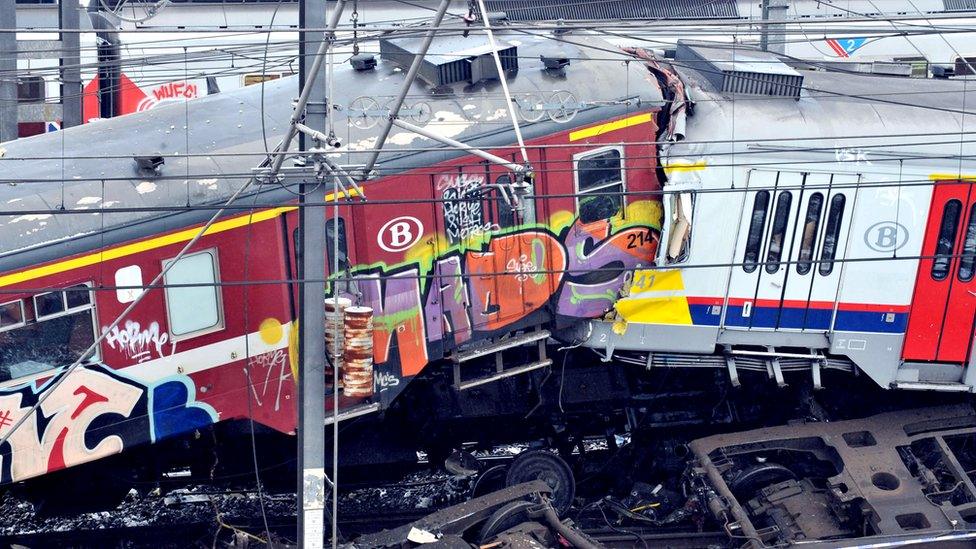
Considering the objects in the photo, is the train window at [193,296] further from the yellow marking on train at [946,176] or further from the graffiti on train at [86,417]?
the yellow marking on train at [946,176]

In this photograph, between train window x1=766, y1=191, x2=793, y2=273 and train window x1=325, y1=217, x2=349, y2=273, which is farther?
train window x1=766, y1=191, x2=793, y2=273

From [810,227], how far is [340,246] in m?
5.09

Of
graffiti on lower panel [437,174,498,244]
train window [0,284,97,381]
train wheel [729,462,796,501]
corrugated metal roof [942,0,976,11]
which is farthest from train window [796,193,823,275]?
corrugated metal roof [942,0,976,11]

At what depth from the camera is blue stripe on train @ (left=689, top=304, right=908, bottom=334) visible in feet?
41.2

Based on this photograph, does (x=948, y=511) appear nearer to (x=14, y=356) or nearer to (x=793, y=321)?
(x=793, y=321)

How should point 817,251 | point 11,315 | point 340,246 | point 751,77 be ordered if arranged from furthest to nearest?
point 751,77
point 817,251
point 340,246
point 11,315

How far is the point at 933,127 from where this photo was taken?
1297cm

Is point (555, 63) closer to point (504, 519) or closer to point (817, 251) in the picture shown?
point (817, 251)

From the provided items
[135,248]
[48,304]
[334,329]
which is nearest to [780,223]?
[334,329]

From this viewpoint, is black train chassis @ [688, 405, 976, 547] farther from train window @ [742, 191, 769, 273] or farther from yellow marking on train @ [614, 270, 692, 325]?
train window @ [742, 191, 769, 273]

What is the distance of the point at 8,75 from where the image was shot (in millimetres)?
14195

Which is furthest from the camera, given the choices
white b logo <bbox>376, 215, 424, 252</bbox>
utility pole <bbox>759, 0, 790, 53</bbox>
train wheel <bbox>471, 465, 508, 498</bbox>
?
utility pole <bbox>759, 0, 790, 53</bbox>

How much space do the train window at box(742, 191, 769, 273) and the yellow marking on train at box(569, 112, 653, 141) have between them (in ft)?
4.81

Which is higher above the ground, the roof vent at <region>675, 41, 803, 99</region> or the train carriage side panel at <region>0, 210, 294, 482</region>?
the roof vent at <region>675, 41, 803, 99</region>
